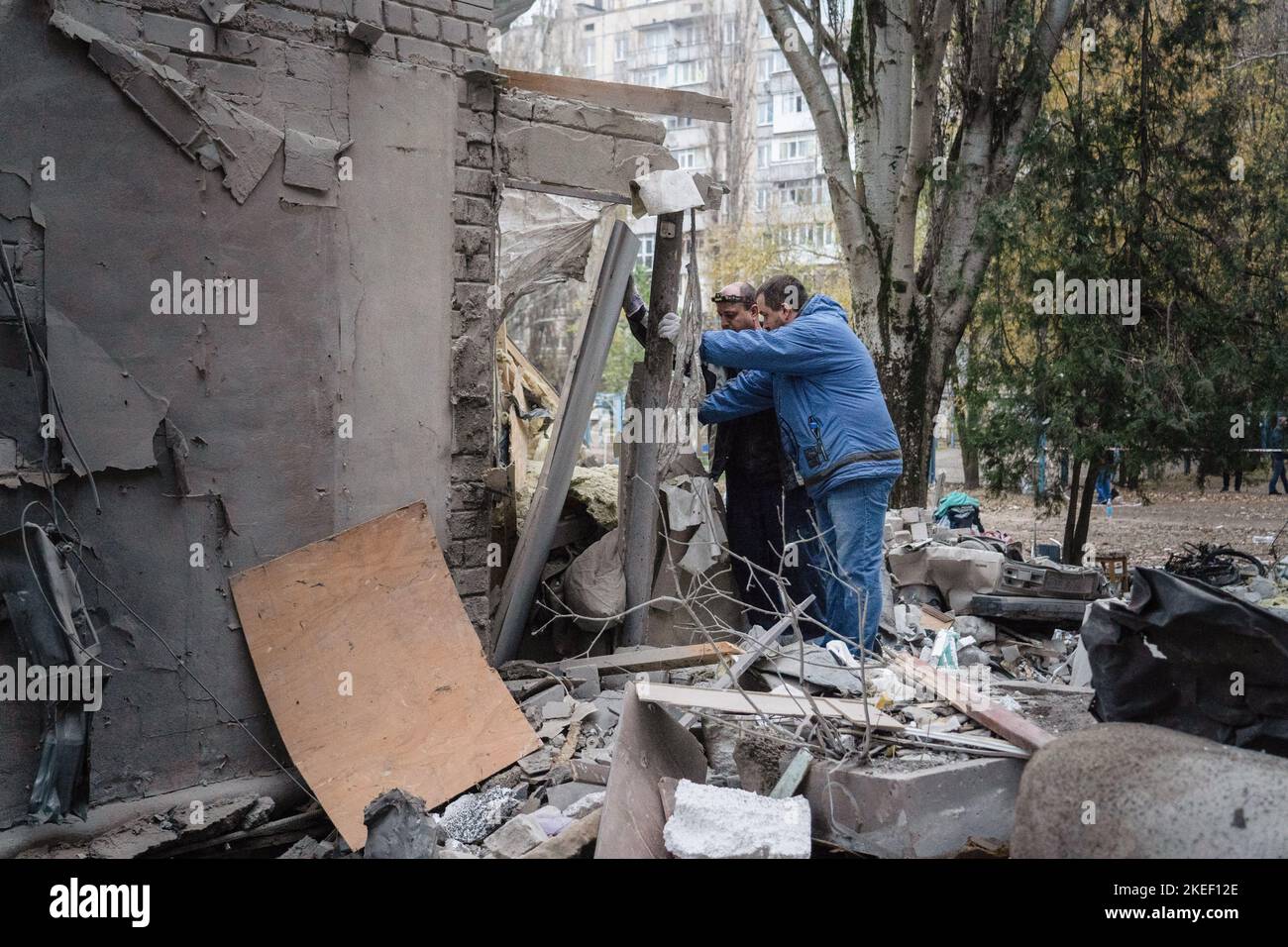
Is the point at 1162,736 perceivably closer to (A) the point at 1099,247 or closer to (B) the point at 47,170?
(B) the point at 47,170

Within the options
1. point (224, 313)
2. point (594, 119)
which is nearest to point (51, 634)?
point (224, 313)

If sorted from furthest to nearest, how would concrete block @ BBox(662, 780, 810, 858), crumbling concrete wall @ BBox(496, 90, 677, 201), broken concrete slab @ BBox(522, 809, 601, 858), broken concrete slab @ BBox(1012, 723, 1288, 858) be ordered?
1. crumbling concrete wall @ BBox(496, 90, 677, 201)
2. broken concrete slab @ BBox(522, 809, 601, 858)
3. concrete block @ BBox(662, 780, 810, 858)
4. broken concrete slab @ BBox(1012, 723, 1288, 858)

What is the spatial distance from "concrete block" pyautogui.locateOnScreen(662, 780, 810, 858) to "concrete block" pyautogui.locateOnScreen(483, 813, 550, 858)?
19.5 inches

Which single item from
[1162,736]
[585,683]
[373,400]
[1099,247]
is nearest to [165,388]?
[373,400]

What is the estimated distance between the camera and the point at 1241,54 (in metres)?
10.9

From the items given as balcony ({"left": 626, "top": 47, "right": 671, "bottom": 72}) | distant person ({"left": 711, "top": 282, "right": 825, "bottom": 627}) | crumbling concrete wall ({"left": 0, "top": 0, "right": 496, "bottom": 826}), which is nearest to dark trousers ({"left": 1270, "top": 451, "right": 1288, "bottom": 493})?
distant person ({"left": 711, "top": 282, "right": 825, "bottom": 627})

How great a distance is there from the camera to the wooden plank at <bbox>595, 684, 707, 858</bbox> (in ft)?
11.5

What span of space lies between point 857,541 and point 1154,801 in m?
2.49

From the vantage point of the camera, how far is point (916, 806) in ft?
11.6

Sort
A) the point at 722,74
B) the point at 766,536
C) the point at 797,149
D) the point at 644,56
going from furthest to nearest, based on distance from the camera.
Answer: the point at 644,56 < the point at 797,149 < the point at 722,74 < the point at 766,536

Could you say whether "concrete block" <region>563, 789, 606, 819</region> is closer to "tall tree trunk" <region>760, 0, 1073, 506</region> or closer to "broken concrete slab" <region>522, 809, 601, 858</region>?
"broken concrete slab" <region>522, 809, 601, 858</region>
